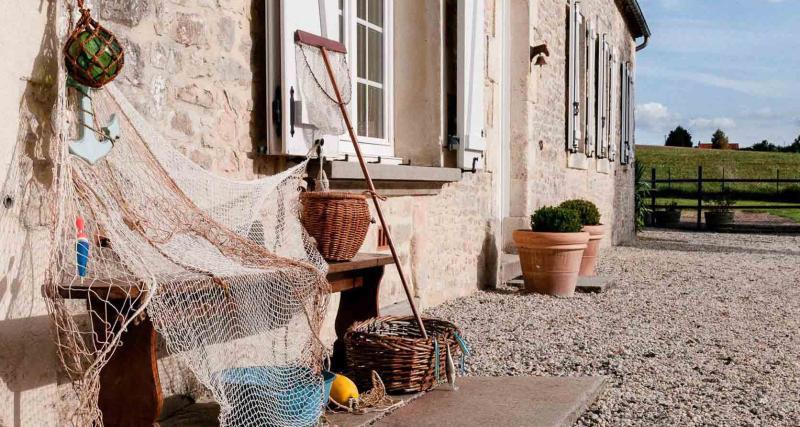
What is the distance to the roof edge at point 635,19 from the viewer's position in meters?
13.2

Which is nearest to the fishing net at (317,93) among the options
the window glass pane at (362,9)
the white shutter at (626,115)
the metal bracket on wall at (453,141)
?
the window glass pane at (362,9)

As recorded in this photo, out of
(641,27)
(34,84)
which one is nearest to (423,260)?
(34,84)

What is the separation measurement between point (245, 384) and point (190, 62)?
1.25 meters

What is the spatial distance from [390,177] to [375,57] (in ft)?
2.93

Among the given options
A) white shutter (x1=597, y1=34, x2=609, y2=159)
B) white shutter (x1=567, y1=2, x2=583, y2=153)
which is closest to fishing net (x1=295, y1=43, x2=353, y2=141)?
white shutter (x1=567, y1=2, x2=583, y2=153)

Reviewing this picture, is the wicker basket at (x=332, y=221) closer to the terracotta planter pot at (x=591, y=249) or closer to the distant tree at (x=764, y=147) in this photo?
the terracotta planter pot at (x=591, y=249)

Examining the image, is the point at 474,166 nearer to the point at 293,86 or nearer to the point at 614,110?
the point at 293,86

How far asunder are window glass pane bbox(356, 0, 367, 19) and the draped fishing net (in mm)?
1980

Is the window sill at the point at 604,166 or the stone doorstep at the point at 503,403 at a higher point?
the window sill at the point at 604,166

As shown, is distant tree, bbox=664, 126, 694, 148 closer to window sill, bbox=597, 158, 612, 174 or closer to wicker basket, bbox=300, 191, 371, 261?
window sill, bbox=597, 158, 612, 174

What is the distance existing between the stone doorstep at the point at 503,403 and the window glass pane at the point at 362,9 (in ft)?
7.39

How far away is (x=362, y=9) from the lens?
4730mm

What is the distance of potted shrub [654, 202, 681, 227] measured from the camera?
1819 cm

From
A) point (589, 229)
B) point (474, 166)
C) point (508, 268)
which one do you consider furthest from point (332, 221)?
point (589, 229)
